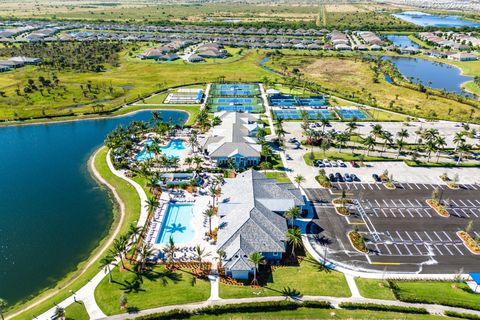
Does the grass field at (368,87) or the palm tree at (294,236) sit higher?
the grass field at (368,87)

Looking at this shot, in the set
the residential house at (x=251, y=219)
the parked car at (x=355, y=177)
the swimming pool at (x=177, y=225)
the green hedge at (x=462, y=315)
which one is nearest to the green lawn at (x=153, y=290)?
the residential house at (x=251, y=219)

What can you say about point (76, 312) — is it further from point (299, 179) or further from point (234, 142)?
point (234, 142)

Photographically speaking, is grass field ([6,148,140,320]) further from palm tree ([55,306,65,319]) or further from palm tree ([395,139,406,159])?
palm tree ([395,139,406,159])

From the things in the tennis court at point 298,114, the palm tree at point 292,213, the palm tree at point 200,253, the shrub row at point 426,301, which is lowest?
the shrub row at point 426,301

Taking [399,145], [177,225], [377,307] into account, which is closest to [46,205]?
[177,225]

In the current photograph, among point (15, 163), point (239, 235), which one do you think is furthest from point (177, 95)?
point (239, 235)

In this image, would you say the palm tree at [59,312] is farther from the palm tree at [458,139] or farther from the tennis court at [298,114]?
the palm tree at [458,139]

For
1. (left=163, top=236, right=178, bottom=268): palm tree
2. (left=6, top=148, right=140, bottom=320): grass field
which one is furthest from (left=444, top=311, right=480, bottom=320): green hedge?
(left=6, top=148, right=140, bottom=320): grass field
